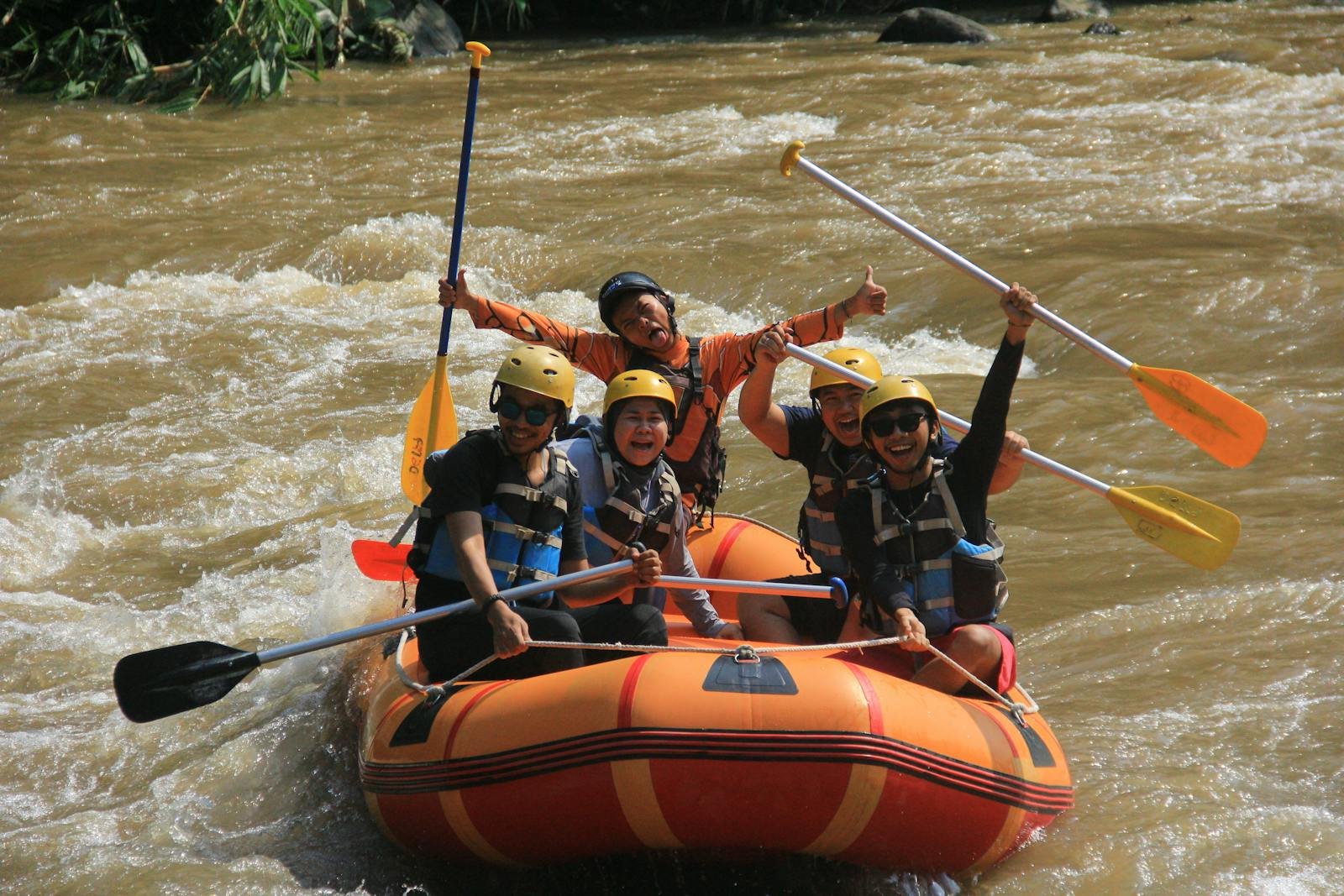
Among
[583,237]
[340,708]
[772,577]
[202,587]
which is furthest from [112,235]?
[772,577]

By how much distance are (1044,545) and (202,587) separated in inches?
134

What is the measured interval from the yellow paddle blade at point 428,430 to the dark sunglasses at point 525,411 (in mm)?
1252

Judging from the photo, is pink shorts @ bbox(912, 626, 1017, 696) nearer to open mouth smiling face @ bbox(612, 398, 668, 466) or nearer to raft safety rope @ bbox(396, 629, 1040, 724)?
raft safety rope @ bbox(396, 629, 1040, 724)

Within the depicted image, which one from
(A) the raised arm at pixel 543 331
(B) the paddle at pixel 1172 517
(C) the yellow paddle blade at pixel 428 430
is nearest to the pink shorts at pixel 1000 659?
(B) the paddle at pixel 1172 517

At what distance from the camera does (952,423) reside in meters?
4.46

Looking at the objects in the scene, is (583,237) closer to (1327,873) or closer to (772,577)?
(772,577)

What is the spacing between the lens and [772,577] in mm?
4539

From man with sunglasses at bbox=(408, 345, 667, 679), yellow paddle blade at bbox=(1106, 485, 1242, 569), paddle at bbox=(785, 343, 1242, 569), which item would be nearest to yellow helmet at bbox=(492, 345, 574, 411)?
man with sunglasses at bbox=(408, 345, 667, 679)

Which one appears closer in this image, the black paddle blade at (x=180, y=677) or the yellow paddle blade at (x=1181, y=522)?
the black paddle blade at (x=180, y=677)

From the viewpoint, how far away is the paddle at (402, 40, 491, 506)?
4906 mm

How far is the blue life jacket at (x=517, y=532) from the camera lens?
370 centimetres

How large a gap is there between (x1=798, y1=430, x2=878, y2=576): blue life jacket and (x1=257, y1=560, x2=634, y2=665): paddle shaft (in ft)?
2.59

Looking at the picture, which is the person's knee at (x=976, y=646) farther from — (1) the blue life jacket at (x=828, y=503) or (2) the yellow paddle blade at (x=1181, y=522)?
(2) the yellow paddle blade at (x=1181, y=522)

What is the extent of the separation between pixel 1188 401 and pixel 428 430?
8.34 feet
